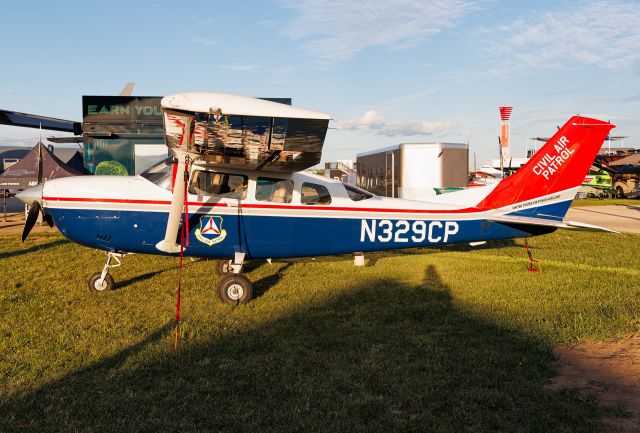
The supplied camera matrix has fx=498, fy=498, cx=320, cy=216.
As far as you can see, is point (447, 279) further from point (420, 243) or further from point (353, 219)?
point (353, 219)

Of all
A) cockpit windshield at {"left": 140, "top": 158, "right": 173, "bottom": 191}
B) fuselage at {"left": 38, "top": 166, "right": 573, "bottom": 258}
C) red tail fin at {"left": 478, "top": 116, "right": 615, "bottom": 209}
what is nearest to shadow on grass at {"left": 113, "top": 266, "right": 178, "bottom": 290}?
fuselage at {"left": 38, "top": 166, "right": 573, "bottom": 258}

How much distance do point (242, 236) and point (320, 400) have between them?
4.10 meters

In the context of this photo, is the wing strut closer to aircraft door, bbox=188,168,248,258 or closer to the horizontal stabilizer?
aircraft door, bbox=188,168,248,258

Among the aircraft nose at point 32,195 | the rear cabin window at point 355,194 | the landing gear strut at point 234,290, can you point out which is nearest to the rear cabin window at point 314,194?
the rear cabin window at point 355,194

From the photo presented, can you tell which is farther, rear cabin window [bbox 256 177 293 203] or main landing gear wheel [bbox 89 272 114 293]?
main landing gear wheel [bbox 89 272 114 293]

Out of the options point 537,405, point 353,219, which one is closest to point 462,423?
point 537,405

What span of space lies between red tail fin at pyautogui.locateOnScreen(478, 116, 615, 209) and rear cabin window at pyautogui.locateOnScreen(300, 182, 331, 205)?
2.75 m

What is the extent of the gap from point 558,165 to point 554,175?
0.59 feet

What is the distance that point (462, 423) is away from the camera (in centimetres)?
371

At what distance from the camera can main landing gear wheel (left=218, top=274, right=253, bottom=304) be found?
740cm

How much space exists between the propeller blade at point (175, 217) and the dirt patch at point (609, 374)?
502 centimetres

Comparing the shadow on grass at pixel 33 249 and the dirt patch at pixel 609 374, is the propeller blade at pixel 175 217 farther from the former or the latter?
the shadow on grass at pixel 33 249

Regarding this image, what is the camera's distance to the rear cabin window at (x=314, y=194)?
800 cm

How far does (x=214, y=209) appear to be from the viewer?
301 inches
